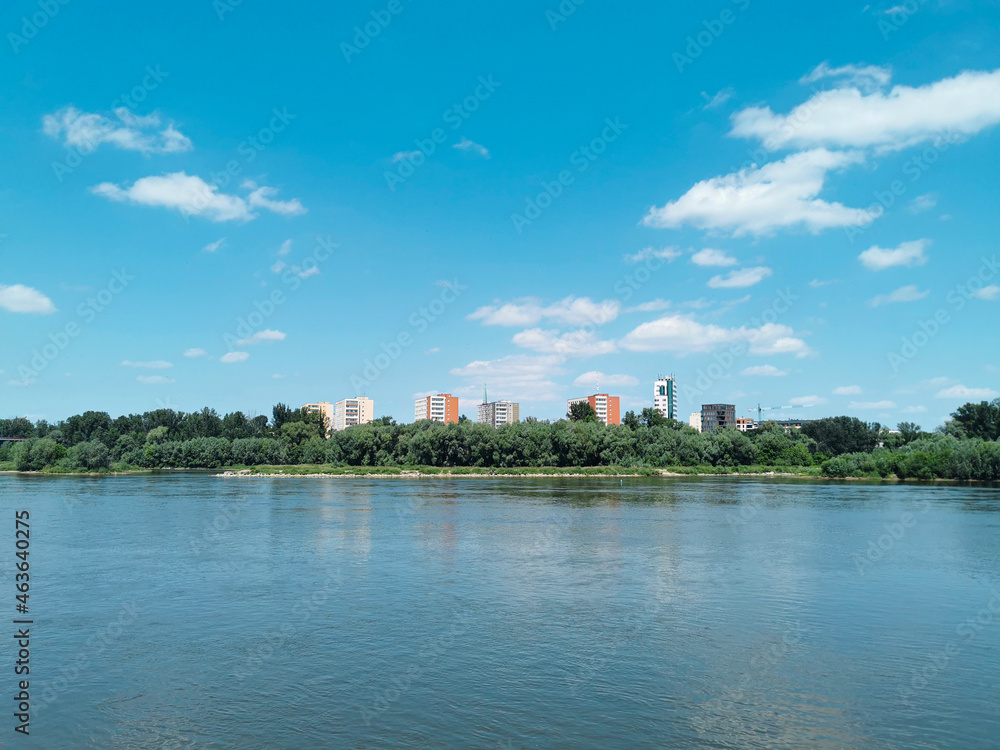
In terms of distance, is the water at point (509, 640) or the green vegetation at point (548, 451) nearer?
the water at point (509, 640)

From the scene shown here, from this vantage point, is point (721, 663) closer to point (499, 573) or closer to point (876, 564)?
point (499, 573)

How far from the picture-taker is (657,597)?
17688 mm

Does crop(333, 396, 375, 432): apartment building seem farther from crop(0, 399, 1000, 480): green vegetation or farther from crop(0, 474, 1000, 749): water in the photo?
crop(0, 474, 1000, 749): water

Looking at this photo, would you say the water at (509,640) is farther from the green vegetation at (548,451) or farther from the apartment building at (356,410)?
the apartment building at (356,410)

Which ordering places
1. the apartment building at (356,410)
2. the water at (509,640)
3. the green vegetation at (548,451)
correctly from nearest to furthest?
the water at (509,640), the green vegetation at (548,451), the apartment building at (356,410)

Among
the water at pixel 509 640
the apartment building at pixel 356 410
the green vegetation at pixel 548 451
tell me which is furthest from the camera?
the apartment building at pixel 356 410

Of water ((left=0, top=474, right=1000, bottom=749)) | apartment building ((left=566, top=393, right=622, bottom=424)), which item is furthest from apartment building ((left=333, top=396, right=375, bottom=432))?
water ((left=0, top=474, right=1000, bottom=749))

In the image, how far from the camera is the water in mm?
10070

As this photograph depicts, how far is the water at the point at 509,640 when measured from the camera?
10.1 metres

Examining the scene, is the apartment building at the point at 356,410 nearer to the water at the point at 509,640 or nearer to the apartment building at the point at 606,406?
the apartment building at the point at 606,406

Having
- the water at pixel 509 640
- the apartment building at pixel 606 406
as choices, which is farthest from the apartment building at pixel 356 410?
the water at pixel 509 640

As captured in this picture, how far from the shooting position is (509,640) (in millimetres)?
13883

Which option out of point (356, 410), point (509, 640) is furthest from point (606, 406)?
point (509, 640)

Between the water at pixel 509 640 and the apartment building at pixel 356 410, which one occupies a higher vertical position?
Answer: the apartment building at pixel 356 410
